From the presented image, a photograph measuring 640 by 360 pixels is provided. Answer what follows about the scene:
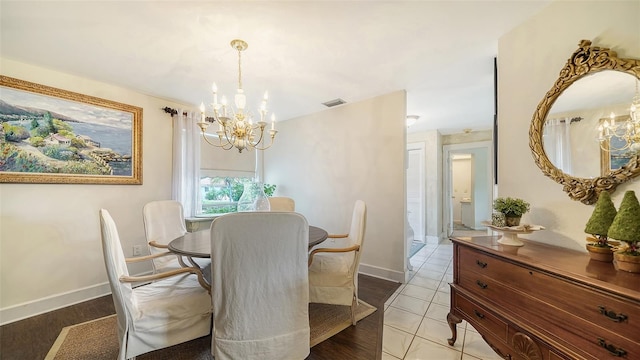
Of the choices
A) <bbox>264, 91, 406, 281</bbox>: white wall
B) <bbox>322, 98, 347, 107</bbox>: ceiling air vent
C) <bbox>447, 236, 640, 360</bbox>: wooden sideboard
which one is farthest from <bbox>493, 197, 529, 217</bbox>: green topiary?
<bbox>322, 98, 347, 107</bbox>: ceiling air vent

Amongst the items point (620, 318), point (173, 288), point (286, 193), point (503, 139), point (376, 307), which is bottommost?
point (376, 307)

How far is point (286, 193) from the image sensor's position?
4.22m

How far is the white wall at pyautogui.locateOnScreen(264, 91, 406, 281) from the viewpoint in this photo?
2936 millimetres

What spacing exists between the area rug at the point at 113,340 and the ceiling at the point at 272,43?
244 cm

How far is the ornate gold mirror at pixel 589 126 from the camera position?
3.76 feet

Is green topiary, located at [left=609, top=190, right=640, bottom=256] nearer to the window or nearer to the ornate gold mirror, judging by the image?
the ornate gold mirror

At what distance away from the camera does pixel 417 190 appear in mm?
5043

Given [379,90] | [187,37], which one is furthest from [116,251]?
[379,90]

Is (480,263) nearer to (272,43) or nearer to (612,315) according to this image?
(612,315)

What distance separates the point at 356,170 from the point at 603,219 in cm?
238

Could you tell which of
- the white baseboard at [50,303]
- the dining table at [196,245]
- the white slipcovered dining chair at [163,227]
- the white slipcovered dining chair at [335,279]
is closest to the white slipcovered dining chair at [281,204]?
the dining table at [196,245]

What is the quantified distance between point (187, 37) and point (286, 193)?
9.22ft

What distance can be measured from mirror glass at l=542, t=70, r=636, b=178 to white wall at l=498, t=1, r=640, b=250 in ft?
0.41

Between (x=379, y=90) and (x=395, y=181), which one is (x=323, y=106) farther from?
(x=395, y=181)
